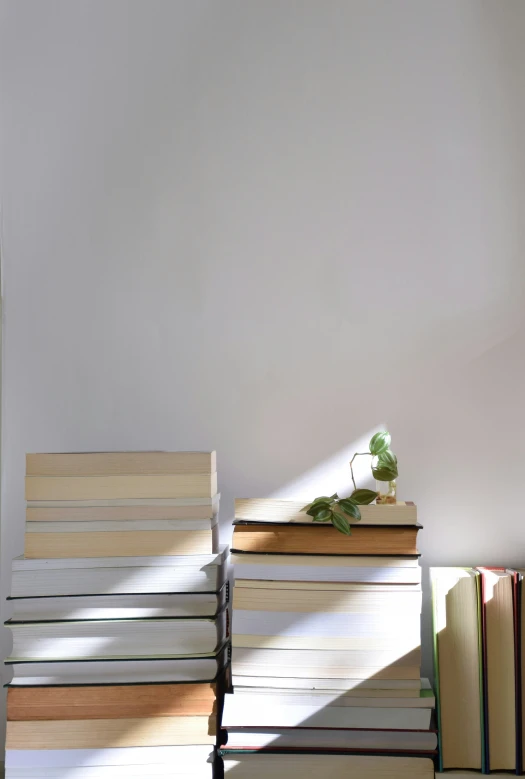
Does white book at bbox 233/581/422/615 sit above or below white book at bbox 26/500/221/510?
below

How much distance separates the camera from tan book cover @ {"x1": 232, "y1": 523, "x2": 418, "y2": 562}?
1376 mm

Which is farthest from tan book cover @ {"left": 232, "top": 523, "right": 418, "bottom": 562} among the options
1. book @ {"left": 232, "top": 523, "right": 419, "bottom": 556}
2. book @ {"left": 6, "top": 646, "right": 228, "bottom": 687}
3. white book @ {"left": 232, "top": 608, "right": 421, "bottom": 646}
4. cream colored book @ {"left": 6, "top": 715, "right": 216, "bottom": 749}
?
cream colored book @ {"left": 6, "top": 715, "right": 216, "bottom": 749}

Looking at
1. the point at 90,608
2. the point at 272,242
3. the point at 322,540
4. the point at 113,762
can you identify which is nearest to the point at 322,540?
the point at 322,540

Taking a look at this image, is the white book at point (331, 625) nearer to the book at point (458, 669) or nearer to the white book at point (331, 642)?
the white book at point (331, 642)

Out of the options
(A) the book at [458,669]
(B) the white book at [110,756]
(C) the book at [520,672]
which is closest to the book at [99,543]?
(B) the white book at [110,756]

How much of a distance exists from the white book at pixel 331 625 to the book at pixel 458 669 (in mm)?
103

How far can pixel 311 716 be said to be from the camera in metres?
Result: 1.34

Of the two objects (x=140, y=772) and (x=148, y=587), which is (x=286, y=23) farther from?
(x=140, y=772)

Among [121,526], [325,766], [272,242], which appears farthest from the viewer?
[272,242]

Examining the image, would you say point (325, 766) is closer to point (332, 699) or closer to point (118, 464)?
point (332, 699)

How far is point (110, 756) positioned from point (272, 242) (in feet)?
3.67

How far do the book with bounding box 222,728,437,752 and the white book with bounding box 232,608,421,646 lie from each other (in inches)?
6.4

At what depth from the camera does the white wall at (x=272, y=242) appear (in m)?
1.66

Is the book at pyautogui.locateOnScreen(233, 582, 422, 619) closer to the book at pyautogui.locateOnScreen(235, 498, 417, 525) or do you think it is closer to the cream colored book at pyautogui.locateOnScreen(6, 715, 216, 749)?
the book at pyautogui.locateOnScreen(235, 498, 417, 525)
